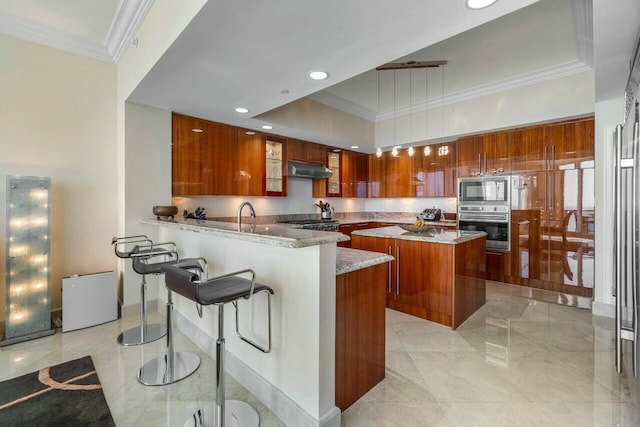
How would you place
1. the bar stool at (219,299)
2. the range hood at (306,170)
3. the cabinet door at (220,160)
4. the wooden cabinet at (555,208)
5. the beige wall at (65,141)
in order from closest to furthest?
the bar stool at (219,299) < the beige wall at (65,141) < the wooden cabinet at (555,208) < the cabinet door at (220,160) < the range hood at (306,170)

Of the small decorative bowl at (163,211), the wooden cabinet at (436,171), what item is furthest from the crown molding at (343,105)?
the small decorative bowl at (163,211)

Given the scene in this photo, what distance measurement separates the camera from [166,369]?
2.18 m

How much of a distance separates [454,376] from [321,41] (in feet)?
8.51

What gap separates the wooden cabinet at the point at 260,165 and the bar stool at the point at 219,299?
2.78 metres

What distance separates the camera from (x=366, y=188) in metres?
6.26

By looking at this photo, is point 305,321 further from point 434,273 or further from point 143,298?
point 143,298

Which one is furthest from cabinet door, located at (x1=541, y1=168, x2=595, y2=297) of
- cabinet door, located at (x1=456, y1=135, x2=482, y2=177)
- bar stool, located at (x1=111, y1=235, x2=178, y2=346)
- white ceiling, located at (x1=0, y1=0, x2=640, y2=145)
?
bar stool, located at (x1=111, y1=235, x2=178, y2=346)

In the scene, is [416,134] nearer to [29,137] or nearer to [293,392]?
[293,392]

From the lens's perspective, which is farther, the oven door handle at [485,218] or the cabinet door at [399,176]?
the cabinet door at [399,176]

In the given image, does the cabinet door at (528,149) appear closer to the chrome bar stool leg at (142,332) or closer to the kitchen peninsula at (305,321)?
the kitchen peninsula at (305,321)

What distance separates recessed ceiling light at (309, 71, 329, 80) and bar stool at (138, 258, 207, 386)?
5.99 ft

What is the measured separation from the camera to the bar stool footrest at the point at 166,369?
206 centimetres

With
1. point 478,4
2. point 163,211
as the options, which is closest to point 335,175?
point 163,211

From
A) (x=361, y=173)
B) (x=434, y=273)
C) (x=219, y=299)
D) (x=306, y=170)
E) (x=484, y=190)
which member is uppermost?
(x=361, y=173)
